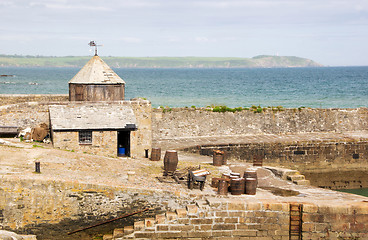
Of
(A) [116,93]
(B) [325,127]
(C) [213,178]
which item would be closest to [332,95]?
(B) [325,127]

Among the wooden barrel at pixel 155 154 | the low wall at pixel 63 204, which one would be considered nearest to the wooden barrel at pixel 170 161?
the wooden barrel at pixel 155 154

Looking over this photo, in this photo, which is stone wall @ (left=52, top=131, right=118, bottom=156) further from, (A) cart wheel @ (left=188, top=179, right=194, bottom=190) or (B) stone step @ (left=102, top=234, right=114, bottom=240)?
(B) stone step @ (left=102, top=234, right=114, bottom=240)

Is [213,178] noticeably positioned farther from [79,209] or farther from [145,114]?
[145,114]

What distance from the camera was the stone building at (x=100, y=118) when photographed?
954 inches

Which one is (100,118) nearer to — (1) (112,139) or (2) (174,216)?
(1) (112,139)

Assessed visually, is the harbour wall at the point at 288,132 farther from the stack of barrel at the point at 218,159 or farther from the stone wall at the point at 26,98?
the stack of barrel at the point at 218,159

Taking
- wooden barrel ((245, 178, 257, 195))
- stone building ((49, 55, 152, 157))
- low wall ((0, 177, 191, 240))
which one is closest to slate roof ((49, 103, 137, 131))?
stone building ((49, 55, 152, 157))

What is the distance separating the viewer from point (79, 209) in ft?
59.3

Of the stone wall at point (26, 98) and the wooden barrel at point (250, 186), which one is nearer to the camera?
the wooden barrel at point (250, 186)

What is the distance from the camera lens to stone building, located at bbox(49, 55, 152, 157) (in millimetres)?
24234

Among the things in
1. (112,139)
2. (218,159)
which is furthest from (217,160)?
(112,139)

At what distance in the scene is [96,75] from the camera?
89.7 ft

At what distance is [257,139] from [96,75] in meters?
9.53

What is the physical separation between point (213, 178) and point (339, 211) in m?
4.76
